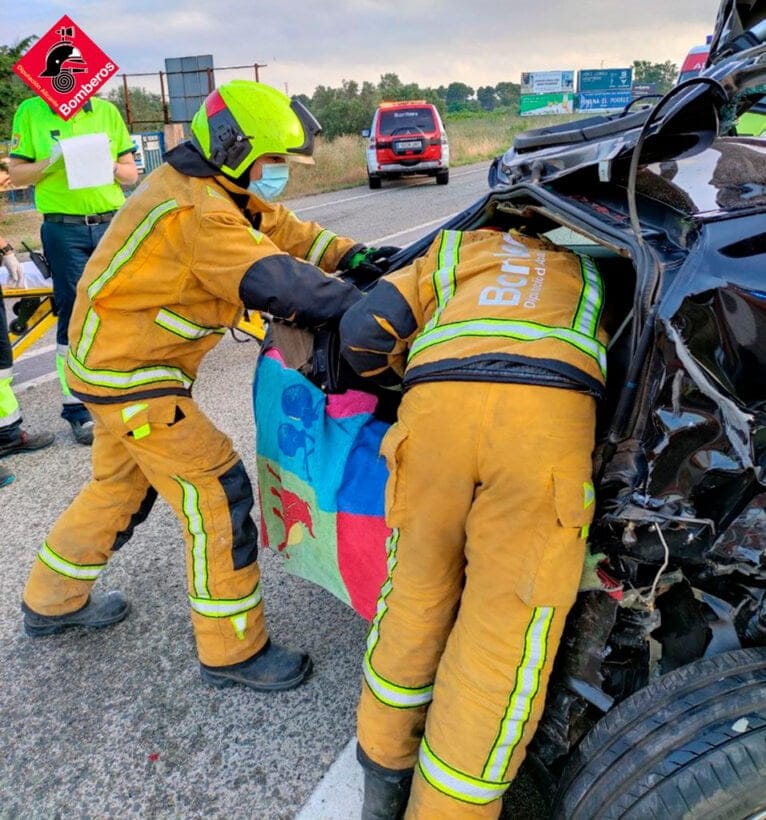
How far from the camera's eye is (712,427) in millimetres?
1377

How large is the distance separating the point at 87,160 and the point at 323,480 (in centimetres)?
329

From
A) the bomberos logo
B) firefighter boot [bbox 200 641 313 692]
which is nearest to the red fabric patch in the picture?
firefighter boot [bbox 200 641 313 692]

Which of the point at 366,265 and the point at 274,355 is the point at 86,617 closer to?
the point at 274,355

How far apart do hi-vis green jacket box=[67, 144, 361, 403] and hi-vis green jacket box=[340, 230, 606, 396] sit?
0.94ft

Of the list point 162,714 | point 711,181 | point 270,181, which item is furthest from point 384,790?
point 270,181

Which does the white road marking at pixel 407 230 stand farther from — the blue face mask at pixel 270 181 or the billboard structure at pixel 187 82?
the billboard structure at pixel 187 82

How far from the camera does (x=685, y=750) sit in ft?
4.63

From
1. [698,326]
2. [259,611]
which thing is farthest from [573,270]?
[259,611]

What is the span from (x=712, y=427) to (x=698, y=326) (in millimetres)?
180

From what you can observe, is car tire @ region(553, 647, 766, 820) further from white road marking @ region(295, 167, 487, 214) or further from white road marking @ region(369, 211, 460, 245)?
white road marking @ region(295, 167, 487, 214)

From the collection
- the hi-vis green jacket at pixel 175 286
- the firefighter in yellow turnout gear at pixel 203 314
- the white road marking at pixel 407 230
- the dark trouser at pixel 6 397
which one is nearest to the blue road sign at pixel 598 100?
the white road marking at pixel 407 230

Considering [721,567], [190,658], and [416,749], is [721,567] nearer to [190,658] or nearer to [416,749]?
[416,749]

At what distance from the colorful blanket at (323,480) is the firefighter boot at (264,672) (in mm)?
293

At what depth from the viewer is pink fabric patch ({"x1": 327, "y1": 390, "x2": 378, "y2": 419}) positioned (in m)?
2.15
